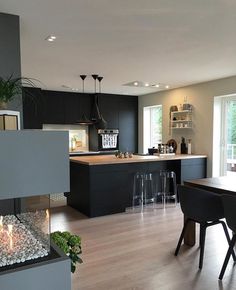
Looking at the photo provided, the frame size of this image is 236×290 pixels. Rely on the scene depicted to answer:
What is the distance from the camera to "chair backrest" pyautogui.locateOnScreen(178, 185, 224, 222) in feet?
8.51

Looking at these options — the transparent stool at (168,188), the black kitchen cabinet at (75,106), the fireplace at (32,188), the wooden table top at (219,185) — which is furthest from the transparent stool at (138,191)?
the fireplace at (32,188)

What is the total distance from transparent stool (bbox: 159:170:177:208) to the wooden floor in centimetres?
96

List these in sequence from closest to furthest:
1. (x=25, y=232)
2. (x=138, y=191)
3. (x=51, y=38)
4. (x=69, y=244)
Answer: (x=25, y=232) → (x=69, y=244) → (x=51, y=38) → (x=138, y=191)

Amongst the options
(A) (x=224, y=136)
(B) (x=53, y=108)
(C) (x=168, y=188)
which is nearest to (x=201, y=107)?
(A) (x=224, y=136)

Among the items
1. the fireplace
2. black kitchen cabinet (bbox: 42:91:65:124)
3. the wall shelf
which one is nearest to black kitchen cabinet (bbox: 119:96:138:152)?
the wall shelf

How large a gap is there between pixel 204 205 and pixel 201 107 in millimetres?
3547

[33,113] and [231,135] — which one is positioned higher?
[33,113]

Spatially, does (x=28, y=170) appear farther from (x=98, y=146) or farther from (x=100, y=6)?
(x=98, y=146)

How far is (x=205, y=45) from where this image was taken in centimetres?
318

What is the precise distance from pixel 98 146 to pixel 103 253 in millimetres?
4308

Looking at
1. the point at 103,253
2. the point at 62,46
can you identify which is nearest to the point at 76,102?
the point at 62,46

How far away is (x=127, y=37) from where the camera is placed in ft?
9.57

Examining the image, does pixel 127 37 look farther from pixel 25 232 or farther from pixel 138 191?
pixel 138 191

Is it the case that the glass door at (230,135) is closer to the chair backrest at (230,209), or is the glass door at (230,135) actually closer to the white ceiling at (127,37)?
the white ceiling at (127,37)
